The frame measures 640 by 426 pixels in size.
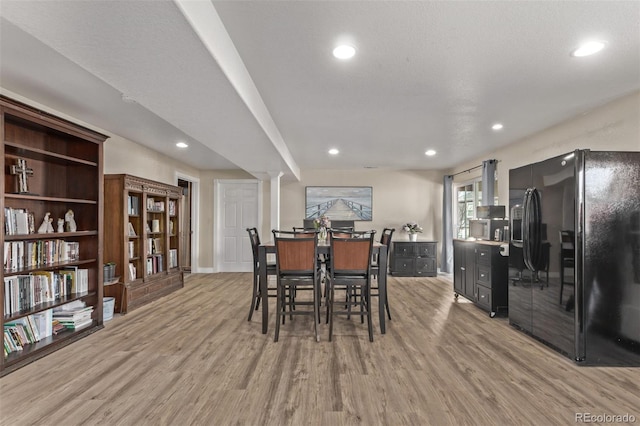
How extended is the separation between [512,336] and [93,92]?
4.67 m

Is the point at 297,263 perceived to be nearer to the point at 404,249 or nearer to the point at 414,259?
the point at 404,249

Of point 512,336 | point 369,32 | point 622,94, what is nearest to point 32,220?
point 369,32

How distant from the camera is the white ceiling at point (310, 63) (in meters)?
1.69

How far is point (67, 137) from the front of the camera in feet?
11.1

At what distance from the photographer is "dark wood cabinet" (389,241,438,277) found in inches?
266

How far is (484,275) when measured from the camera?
13.6ft

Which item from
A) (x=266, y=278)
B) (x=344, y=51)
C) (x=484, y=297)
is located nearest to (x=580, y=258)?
(x=484, y=297)

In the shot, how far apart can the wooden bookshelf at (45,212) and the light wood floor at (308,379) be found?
42 centimetres

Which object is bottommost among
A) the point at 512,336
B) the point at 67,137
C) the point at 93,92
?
the point at 512,336

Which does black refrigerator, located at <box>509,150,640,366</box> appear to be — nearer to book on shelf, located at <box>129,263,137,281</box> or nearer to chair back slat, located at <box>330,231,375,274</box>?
chair back slat, located at <box>330,231,375,274</box>

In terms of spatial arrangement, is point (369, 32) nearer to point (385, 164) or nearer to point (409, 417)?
point (409, 417)

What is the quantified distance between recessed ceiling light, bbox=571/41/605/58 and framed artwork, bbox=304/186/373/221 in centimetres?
527

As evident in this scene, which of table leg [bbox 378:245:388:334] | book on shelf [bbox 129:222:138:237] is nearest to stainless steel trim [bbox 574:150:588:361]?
table leg [bbox 378:245:388:334]

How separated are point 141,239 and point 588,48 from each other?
5.18 metres
